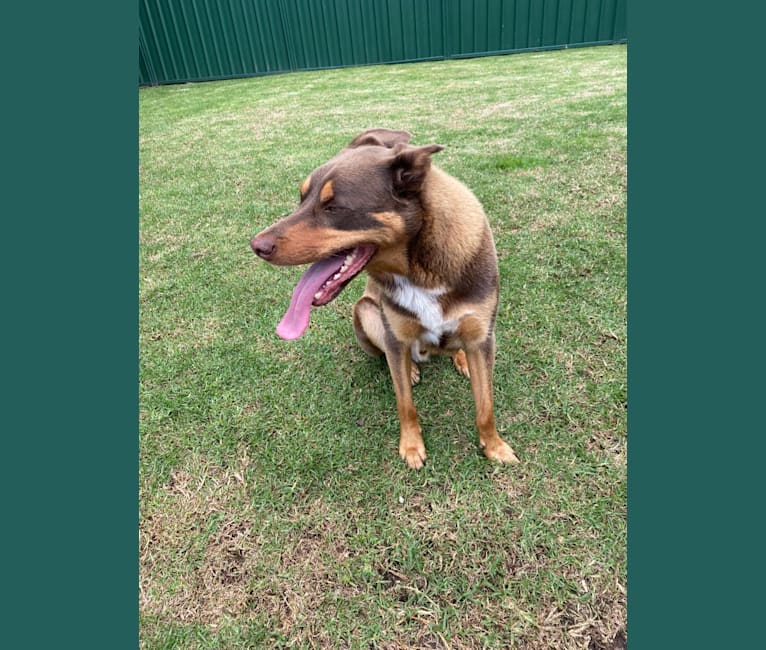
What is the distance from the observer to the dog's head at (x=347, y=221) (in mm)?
2143

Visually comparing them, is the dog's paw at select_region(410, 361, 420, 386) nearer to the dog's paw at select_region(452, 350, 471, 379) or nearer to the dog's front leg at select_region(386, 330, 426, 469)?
the dog's paw at select_region(452, 350, 471, 379)

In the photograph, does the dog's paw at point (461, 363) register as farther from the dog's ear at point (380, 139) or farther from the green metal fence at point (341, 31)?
the green metal fence at point (341, 31)

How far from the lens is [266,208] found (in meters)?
6.02

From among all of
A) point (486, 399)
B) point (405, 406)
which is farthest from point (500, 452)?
point (405, 406)

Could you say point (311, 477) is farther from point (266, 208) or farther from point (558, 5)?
point (558, 5)

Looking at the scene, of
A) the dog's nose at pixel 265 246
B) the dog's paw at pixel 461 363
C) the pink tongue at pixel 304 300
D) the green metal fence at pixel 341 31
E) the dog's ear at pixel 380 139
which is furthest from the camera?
the green metal fence at pixel 341 31

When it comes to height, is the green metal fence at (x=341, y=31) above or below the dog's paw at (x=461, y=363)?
above

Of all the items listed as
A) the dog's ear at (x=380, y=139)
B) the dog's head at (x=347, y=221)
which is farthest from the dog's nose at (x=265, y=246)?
the dog's ear at (x=380, y=139)

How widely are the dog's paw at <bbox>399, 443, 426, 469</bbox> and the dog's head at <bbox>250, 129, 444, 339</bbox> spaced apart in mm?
1066

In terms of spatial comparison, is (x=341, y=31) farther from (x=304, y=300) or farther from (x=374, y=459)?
(x=374, y=459)

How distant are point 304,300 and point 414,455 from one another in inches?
46.6

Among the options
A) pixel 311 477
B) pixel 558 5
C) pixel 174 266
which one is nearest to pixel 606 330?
pixel 311 477

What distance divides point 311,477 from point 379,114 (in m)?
8.69

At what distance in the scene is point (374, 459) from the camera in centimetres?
286
